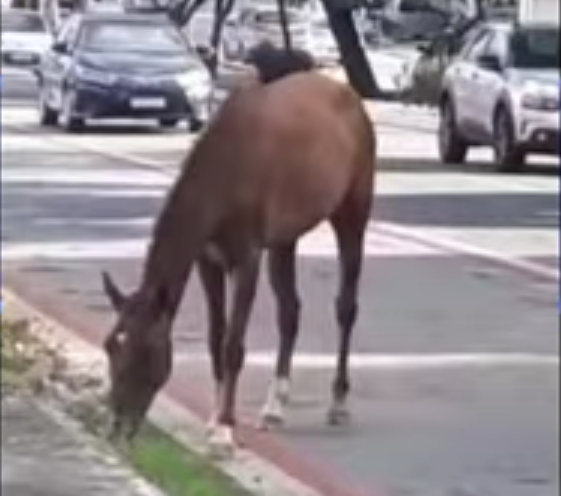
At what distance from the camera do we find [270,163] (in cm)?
752

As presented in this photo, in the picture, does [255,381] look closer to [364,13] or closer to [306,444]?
[306,444]

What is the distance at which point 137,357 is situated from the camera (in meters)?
4.45

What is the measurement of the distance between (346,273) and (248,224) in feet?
5.74

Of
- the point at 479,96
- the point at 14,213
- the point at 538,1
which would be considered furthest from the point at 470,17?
the point at 14,213

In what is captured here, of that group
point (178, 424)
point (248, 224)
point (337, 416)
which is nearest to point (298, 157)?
point (248, 224)

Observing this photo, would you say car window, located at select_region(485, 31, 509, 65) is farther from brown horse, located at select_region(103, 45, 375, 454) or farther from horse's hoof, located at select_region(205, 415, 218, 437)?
horse's hoof, located at select_region(205, 415, 218, 437)

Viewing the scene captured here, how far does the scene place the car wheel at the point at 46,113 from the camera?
85.7 ft

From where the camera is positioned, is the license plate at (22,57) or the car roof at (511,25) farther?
the license plate at (22,57)

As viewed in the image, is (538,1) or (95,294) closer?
(538,1)

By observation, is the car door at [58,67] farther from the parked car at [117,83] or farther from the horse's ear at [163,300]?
the horse's ear at [163,300]

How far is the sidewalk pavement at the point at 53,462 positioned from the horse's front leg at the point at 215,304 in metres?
0.60

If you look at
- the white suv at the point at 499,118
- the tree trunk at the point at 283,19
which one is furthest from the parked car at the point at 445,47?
the white suv at the point at 499,118

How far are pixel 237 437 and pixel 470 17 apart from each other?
20.0ft

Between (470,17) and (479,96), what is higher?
(470,17)
